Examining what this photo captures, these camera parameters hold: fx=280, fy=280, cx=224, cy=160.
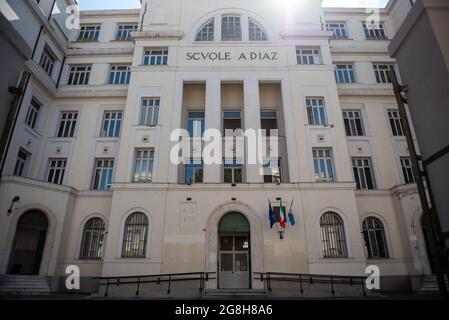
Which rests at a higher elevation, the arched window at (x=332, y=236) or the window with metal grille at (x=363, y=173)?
the window with metal grille at (x=363, y=173)

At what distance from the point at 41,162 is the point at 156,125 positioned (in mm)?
8345

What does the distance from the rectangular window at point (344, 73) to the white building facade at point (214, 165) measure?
119mm

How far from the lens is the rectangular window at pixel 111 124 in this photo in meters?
20.4

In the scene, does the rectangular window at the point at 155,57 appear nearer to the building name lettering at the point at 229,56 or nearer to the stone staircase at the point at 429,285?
the building name lettering at the point at 229,56

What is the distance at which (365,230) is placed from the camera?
17.5 metres

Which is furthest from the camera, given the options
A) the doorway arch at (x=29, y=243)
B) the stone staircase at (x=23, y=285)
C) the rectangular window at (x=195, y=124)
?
the rectangular window at (x=195, y=124)

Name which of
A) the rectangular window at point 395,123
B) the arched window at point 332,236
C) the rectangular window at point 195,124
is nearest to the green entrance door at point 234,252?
the arched window at point 332,236

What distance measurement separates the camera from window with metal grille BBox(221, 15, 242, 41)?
2147cm

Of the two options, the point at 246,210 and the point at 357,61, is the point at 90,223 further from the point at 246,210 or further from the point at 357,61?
the point at 357,61

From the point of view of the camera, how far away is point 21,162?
18234mm

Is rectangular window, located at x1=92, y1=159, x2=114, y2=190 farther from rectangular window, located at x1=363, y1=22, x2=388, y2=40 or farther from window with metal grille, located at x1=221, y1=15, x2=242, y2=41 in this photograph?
rectangular window, located at x1=363, y1=22, x2=388, y2=40

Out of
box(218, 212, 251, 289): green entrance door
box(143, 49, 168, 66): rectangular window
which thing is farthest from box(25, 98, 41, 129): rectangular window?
box(218, 212, 251, 289): green entrance door

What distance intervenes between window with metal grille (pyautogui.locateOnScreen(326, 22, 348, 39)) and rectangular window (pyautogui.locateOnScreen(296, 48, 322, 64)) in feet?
15.2
